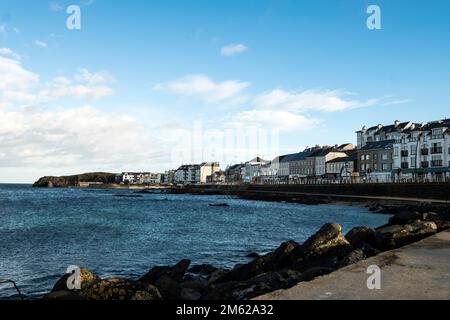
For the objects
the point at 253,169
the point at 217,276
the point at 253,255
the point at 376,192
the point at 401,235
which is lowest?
the point at 253,255

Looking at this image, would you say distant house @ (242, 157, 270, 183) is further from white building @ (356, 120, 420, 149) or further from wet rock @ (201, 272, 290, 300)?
wet rock @ (201, 272, 290, 300)

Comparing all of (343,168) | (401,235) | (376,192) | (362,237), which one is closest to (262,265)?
(362,237)

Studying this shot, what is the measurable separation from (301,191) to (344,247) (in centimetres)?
8270

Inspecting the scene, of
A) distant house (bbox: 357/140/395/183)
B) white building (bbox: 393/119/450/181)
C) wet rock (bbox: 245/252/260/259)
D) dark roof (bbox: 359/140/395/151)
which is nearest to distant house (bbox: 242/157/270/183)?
distant house (bbox: 357/140/395/183)

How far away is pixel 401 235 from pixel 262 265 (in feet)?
18.1

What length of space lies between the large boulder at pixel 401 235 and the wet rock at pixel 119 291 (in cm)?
974

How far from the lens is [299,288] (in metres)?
Result: 8.05

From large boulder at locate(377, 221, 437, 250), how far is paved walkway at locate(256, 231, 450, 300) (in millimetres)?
3310

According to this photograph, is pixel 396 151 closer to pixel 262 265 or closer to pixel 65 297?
pixel 262 265

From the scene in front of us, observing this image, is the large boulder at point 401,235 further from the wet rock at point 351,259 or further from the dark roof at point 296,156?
the dark roof at point 296,156

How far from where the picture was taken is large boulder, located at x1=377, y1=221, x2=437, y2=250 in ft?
49.2

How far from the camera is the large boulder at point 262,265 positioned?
47.6ft

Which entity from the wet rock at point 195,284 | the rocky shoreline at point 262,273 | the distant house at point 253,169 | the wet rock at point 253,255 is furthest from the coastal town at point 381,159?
the wet rock at point 195,284

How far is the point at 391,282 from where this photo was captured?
8.28m
